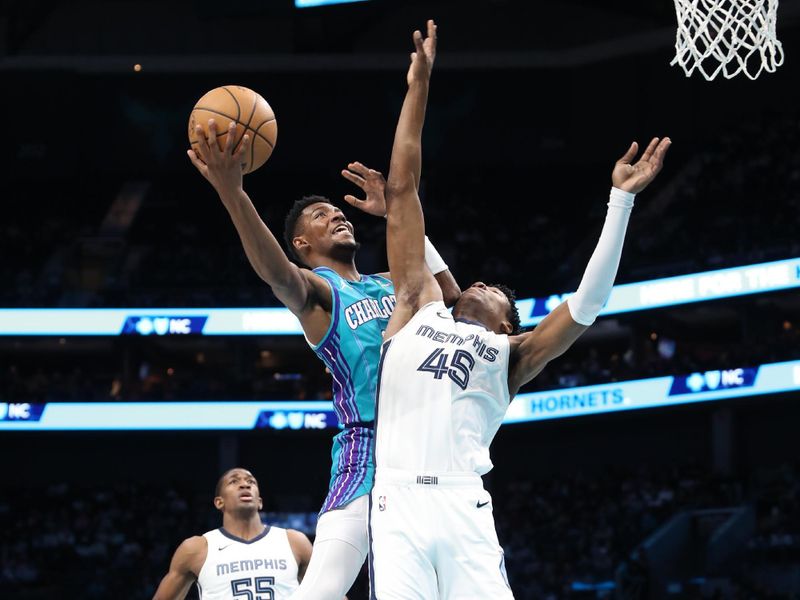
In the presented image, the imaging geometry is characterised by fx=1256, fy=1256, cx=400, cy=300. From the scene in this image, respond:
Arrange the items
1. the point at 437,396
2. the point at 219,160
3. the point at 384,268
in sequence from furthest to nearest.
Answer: the point at 384,268, the point at 437,396, the point at 219,160

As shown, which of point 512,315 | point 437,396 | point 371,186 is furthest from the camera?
point 371,186

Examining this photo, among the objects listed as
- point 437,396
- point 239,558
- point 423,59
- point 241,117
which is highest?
point 423,59

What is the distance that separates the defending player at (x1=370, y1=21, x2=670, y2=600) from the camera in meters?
5.04

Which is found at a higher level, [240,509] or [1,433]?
[1,433]

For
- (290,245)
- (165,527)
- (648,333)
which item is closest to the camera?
(290,245)

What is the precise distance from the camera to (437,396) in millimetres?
5277

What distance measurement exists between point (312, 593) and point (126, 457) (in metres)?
24.5

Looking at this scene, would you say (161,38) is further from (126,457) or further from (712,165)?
(712,165)

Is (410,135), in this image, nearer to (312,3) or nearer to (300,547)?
(300,547)

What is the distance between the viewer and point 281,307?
24.9m

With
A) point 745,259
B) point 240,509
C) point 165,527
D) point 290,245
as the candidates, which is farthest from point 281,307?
point 290,245

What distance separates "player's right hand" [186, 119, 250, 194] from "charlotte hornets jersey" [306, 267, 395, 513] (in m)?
0.86

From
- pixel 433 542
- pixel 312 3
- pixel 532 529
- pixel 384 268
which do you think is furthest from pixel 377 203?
Answer: pixel 384 268

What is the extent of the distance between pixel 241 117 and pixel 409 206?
35.0 inches
